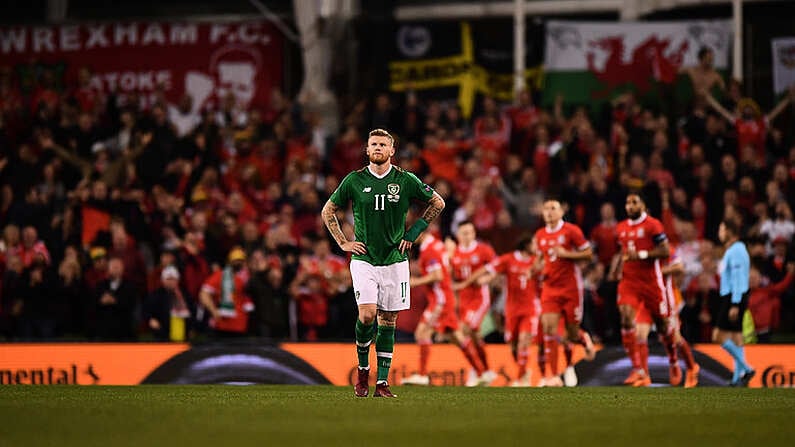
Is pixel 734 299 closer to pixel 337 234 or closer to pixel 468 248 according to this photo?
pixel 468 248

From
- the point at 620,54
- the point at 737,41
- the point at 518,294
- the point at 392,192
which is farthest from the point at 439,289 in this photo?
the point at 737,41

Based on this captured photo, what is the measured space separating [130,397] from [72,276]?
353 inches

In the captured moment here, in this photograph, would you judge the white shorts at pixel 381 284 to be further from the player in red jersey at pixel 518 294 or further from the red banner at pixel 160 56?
the red banner at pixel 160 56

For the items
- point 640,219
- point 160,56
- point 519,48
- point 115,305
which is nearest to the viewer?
point 640,219

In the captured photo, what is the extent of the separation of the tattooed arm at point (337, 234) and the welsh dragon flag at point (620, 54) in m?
13.2

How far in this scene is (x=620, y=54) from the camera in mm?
24453

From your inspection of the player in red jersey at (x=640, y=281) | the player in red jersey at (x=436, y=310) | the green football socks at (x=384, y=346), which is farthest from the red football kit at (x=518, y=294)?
the green football socks at (x=384, y=346)

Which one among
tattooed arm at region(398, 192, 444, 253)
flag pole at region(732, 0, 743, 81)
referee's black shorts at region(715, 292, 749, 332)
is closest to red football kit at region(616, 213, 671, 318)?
referee's black shorts at region(715, 292, 749, 332)

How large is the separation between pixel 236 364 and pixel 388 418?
26.1 feet

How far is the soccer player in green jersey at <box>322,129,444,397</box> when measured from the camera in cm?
1163

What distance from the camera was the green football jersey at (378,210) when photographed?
11648 millimetres

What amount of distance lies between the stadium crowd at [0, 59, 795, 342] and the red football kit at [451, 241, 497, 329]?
1.07m

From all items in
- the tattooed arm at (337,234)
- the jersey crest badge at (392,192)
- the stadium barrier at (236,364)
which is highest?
the jersey crest badge at (392,192)

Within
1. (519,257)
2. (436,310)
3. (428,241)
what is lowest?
(436,310)
